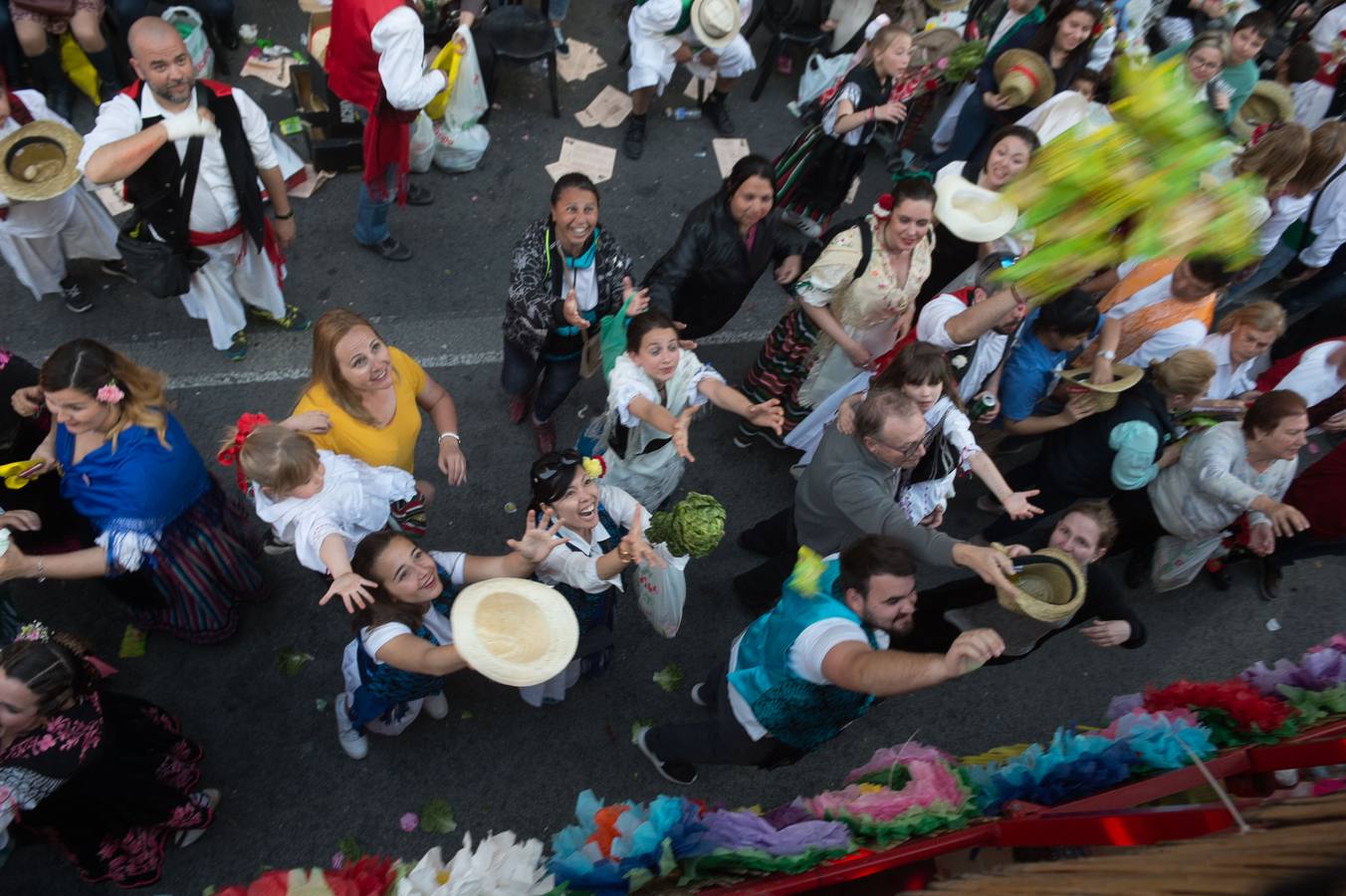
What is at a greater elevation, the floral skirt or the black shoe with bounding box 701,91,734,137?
the black shoe with bounding box 701,91,734,137

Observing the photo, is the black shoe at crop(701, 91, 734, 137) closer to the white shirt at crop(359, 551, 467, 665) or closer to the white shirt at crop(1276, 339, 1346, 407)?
the white shirt at crop(1276, 339, 1346, 407)

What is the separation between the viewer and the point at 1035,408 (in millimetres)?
4277

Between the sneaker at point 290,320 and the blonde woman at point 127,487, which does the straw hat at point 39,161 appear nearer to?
the sneaker at point 290,320

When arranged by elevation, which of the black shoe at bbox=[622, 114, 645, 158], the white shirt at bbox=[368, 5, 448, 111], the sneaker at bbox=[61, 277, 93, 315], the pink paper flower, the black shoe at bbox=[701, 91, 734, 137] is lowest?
the sneaker at bbox=[61, 277, 93, 315]

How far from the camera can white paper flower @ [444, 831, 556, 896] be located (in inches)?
74.7

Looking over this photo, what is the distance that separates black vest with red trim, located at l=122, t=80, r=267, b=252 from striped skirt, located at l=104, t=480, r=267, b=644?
1.42 meters

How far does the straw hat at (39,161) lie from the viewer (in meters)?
3.91

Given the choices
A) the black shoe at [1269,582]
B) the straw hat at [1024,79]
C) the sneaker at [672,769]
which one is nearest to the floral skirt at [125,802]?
the sneaker at [672,769]

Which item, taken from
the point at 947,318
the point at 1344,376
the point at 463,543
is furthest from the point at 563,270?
the point at 1344,376

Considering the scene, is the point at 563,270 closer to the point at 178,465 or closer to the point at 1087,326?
the point at 178,465

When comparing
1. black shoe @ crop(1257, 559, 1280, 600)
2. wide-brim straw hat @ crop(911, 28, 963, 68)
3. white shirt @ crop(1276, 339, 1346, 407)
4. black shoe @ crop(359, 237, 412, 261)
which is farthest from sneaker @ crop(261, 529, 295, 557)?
wide-brim straw hat @ crop(911, 28, 963, 68)

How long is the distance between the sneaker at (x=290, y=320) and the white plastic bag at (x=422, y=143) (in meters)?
1.63

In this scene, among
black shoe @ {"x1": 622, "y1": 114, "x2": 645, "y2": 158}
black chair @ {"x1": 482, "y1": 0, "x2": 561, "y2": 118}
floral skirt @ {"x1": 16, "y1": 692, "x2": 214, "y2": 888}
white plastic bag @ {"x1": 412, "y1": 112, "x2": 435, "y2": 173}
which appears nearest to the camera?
floral skirt @ {"x1": 16, "y1": 692, "x2": 214, "y2": 888}

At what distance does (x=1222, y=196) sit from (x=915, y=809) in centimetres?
176
